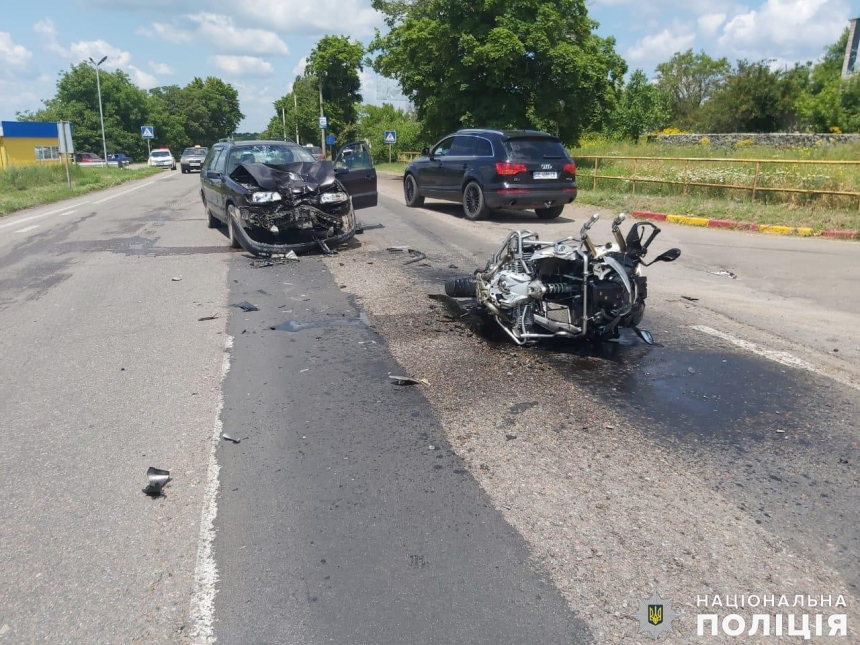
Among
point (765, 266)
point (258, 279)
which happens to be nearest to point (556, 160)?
point (765, 266)

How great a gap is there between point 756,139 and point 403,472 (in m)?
40.1

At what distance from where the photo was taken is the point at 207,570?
2.88 m

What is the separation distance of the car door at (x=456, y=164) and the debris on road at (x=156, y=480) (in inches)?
467

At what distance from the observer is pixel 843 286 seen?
8.60m

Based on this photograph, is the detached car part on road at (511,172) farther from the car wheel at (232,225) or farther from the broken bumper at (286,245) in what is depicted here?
the car wheel at (232,225)

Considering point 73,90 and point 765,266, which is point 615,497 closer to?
point 765,266

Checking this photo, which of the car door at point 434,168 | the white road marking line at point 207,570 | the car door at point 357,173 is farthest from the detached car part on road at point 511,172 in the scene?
the white road marking line at point 207,570

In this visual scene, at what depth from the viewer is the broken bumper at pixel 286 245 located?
32.9ft

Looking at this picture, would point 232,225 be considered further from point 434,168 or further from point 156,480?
point 156,480

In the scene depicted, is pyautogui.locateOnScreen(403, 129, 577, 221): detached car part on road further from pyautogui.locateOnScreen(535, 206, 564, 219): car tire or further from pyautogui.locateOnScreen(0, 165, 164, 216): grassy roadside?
pyautogui.locateOnScreen(0, 165, 164, 216): grassy roadside

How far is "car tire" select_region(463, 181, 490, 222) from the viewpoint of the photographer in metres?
14.3

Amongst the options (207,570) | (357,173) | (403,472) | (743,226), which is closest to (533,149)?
(357,173)

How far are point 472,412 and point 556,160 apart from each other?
1045 centimetres

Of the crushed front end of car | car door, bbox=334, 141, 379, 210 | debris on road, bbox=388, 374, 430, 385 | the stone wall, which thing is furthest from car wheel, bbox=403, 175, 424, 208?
the stone wall
